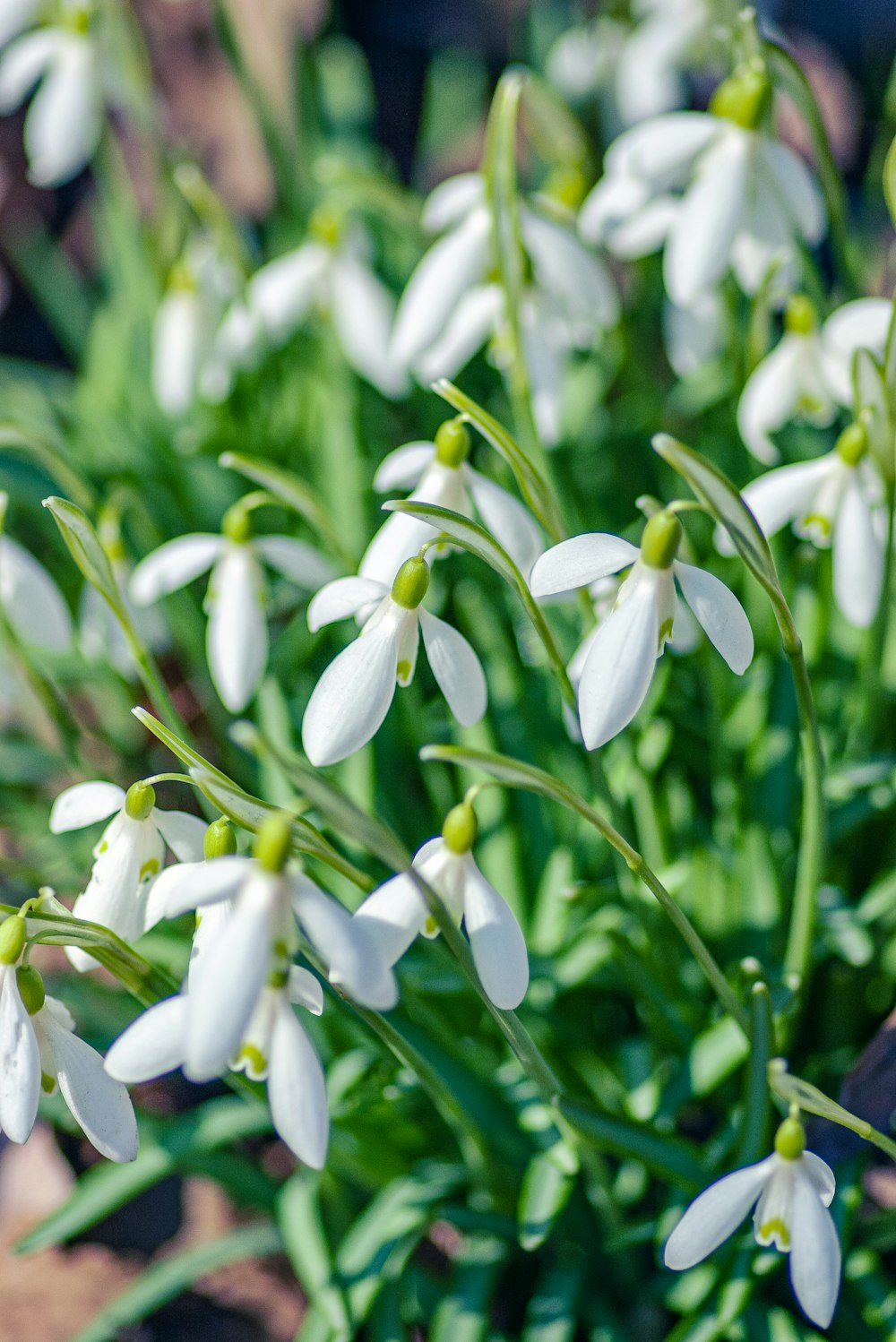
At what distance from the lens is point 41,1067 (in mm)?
742

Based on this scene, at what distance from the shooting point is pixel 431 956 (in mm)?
1124

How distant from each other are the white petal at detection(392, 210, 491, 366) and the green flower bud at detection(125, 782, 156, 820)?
65 cm

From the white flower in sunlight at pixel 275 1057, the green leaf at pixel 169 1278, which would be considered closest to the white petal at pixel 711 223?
the white flower in sunlight at pixel 275 1057

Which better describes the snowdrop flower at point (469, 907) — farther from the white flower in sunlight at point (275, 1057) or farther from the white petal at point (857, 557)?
the white petal at point (857, 557)

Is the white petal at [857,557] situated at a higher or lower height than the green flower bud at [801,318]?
lower

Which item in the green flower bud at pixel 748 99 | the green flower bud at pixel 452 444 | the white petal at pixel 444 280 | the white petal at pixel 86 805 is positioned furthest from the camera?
the white petal at pixel 444 280

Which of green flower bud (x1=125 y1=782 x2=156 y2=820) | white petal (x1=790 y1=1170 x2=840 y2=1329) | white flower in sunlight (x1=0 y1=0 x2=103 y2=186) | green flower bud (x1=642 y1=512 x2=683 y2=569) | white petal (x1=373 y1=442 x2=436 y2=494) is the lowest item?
white petal (x1=790 y1=1170 x2=840 y2=1329)

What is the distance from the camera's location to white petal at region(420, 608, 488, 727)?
0.80 meters

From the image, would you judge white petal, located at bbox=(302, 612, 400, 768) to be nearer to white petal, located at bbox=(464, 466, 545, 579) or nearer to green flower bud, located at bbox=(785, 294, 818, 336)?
white petal, located at bbox=(464, 466, 545, 579)

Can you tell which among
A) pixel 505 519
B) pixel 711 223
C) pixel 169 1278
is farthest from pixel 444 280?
pixel 169 1278

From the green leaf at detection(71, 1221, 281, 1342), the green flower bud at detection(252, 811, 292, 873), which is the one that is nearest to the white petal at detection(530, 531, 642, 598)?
the green flower bud at detection(252, 811, 292, 873)

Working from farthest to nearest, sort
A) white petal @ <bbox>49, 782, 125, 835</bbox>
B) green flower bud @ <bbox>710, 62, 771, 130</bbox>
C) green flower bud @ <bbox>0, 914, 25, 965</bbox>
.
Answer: green flower bud @ <bbox>710, 62, 771, 130</bbox>
white petal @ <bbox>49, 782, 125, 835</bbox>
green flower bud @ <bbox>0, 914, 25, 965</bbox>

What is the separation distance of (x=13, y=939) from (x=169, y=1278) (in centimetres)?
53

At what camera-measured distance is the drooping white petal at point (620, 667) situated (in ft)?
2.39
